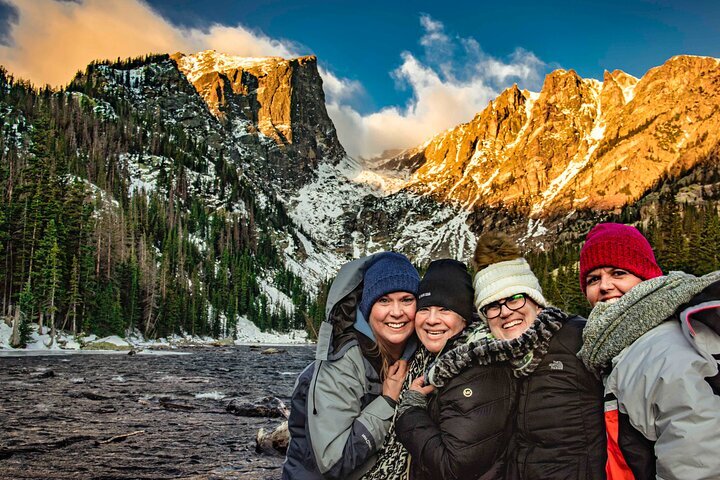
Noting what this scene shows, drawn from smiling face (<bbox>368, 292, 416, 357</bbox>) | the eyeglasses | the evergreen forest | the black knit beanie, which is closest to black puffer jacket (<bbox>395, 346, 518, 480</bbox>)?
the eyeglasses

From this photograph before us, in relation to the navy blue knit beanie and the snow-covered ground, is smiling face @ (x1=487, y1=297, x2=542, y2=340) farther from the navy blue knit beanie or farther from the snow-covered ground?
the snow-covered ground

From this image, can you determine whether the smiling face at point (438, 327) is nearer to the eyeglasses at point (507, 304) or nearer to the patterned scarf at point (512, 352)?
the eyeglasses at point (507, 304)

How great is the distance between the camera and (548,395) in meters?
3.48

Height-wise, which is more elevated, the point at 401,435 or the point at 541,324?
the point at 541,324

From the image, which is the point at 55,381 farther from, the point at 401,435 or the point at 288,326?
the point at 288,326

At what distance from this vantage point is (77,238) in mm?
59312

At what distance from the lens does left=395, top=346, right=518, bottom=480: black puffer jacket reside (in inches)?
136

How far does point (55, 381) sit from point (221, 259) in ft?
400

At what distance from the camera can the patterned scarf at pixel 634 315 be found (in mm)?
2750

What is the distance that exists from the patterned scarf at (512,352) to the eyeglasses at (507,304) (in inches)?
10.2

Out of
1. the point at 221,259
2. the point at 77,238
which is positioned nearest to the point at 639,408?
the point at 77,238

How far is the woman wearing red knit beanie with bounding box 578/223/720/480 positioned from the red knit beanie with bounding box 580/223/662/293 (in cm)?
43

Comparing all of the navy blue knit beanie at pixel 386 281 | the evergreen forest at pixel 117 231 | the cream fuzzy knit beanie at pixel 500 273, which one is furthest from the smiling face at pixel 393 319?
the evergreen forest at pixel 117 231

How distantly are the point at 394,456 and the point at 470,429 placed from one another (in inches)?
42.2
